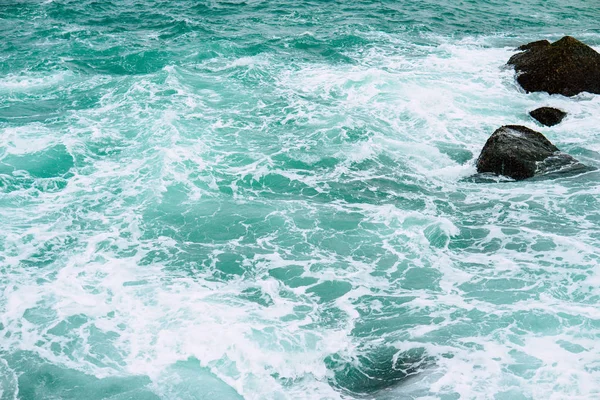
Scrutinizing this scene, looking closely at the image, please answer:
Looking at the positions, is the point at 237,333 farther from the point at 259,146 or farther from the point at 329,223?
the point at 259,146

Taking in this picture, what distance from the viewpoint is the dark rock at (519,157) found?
15.1 meters

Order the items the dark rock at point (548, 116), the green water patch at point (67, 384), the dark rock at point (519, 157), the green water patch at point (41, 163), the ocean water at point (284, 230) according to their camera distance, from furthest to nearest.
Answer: the dark rock at point (548, 116)
the green water patch at point (41, 163)
the dark rock at point (519, 157)
the ocean water at point (284, 230)
the green water patch at point (67, 384)

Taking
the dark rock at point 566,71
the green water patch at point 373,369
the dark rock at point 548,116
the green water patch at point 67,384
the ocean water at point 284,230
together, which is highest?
the dark rock at point 566,71

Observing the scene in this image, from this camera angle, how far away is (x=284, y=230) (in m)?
13.6

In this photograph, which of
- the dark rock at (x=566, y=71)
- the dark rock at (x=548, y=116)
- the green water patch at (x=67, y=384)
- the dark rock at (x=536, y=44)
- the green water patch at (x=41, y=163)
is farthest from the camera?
the dark rock at (x=536, y=44)

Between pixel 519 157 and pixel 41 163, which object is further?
pixel 41 163

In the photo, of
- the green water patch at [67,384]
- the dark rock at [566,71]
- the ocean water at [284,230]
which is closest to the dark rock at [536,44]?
the dark rock at [566,71]

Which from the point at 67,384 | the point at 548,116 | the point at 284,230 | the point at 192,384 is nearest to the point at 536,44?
the point at 548,116

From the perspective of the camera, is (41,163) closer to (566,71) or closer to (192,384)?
(192,384)

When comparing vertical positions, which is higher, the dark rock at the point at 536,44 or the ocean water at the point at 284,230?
the dark rock at the point at 536,44

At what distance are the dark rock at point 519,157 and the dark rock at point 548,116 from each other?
102 inches

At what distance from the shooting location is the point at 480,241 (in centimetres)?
1300

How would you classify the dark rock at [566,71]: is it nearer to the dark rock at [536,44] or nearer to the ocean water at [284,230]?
the ocean water at [284,230]

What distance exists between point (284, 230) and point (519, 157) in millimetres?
6353
